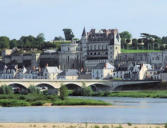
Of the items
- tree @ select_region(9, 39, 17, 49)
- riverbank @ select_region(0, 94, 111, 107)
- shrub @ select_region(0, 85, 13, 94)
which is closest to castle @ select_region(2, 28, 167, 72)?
tree @ select_region(9, 39, 17, 49)

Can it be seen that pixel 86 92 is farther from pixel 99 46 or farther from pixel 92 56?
pixel 99 46

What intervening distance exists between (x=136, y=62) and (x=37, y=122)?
213ft

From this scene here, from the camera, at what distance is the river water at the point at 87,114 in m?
41.2

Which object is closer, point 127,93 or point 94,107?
point 94,107

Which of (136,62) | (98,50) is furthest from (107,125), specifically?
(98,50)

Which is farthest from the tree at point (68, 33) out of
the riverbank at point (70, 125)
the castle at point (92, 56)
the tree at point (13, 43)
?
the riverbank at point (70, 125)

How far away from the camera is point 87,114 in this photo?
45844 mm

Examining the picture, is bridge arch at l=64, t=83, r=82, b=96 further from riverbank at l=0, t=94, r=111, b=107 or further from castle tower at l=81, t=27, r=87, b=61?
castle tower at l=81, t=27, r=87, b=61

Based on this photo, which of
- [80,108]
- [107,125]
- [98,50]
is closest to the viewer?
[107,125]

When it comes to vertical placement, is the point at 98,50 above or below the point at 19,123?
above

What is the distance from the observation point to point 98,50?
111625 millimetres

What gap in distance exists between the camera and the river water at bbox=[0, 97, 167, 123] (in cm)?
4125

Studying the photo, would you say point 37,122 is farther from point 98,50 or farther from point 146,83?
point 98,50

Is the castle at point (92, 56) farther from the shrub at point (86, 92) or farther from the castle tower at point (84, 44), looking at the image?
the shrub at point (86, 92)
